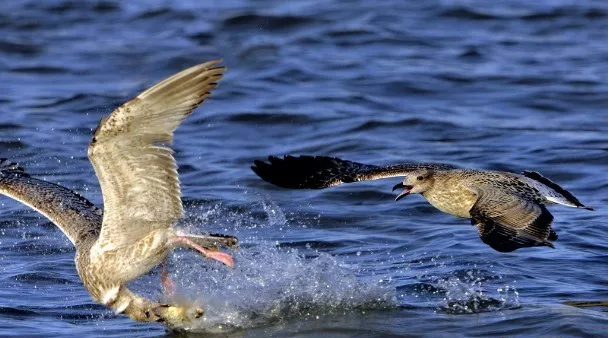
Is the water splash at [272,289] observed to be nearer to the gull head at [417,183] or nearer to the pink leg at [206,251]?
the gull head at [417,183]

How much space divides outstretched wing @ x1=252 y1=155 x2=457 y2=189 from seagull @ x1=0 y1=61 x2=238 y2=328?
1933mm

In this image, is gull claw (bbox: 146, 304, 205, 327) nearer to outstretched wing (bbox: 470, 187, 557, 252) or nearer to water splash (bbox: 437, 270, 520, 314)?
water splash (bbox: 437, 270, 520, 314)

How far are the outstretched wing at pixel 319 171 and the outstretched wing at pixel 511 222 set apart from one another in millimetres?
1206

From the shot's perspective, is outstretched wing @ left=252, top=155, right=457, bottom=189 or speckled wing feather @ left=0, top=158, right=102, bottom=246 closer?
speckled wing feather @ left=0, top=158, right=102, bottom=246

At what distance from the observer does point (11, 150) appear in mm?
13453

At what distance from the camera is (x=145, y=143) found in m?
6.64

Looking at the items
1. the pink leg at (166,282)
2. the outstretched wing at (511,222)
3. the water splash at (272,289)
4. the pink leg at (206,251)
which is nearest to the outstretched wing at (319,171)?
the water splash at (272,289)

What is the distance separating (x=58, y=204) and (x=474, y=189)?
9.59 feet

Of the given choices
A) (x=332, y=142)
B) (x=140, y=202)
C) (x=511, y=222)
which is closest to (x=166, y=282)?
(x=140, y=202)

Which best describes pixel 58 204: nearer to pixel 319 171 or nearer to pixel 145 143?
pixel 145 143

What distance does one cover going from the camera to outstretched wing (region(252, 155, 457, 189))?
9383mm

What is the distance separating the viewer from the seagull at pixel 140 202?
655 centimetres

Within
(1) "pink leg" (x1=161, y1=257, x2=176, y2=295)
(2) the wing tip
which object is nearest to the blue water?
(1) "pink leg" (x1=161, y1=257, x2=176, y2=295)

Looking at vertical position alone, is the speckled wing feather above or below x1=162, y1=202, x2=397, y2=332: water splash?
above
